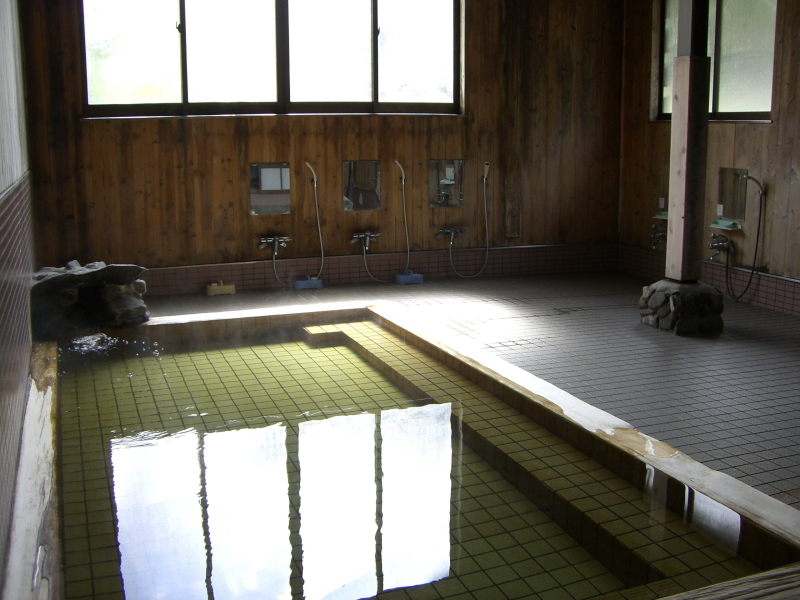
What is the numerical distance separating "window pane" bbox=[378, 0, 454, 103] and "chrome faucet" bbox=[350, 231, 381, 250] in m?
1.34

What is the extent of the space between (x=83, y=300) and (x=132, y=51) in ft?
8.69

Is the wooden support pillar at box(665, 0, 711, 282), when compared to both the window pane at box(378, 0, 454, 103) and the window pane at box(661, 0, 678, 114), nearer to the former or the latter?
the window pane at box(661, 0, 678, 114)

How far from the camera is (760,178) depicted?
22.9 ft

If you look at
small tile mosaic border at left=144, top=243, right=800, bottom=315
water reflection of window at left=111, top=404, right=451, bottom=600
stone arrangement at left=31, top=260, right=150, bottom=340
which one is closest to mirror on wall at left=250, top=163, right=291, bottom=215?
small tile mosaic border at left=144, top=243, right=800, bottom=315

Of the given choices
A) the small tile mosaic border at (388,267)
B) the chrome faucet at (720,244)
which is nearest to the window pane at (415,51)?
the small tile mosaic border at (388,267)

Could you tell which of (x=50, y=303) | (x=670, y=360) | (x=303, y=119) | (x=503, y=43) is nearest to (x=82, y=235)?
(x=50, y=303)

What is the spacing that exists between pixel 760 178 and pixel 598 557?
201 inches

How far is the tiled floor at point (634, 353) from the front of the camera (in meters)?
3.95

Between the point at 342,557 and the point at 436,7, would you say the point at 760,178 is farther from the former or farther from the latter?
the point at 342,557

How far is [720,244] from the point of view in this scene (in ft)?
24.2

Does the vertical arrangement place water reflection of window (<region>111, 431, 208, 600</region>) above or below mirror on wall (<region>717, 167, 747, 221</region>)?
below

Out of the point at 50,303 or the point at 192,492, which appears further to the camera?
the point at 50,303

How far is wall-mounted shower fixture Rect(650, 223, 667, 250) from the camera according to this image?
26.9 feet

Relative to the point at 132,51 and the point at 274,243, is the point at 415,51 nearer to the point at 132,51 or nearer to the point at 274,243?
the point at 274,243
